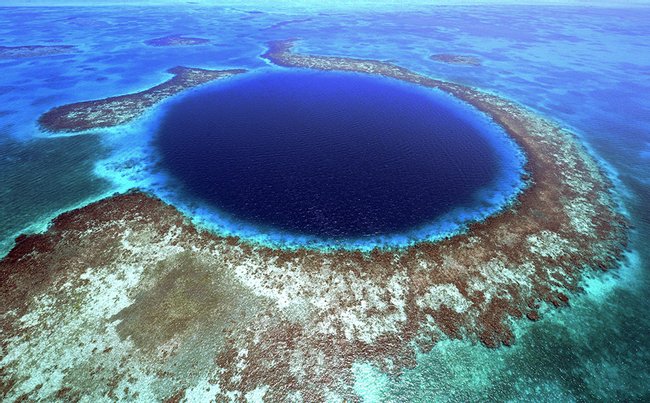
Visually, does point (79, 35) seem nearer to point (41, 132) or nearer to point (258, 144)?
point (41, 132)

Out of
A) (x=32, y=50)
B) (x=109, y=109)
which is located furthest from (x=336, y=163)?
(x=32, y=50)

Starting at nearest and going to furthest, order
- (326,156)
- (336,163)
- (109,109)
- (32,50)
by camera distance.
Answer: (336,163) → (326,156) → (109,109) → (32,50)

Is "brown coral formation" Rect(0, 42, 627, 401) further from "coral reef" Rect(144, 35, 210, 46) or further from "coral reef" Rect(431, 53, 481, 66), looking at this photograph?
"coral reef" Rect(144, 35, 210, 46)

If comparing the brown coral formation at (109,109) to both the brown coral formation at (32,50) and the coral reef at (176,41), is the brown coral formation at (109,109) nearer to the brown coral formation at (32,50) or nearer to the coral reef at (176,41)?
the coral reef at (176,41)

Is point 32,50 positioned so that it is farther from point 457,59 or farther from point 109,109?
point 457,59

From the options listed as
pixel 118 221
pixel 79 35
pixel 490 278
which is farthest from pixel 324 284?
pixel 79 35

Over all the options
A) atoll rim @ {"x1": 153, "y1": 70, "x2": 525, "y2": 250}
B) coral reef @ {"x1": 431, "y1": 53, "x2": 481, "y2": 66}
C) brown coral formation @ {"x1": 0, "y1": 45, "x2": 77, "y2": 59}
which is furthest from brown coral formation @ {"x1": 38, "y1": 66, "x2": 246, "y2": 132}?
coral reef @ {"x1": 431, "y1": 53, "x2": 481, "y2": 66}
